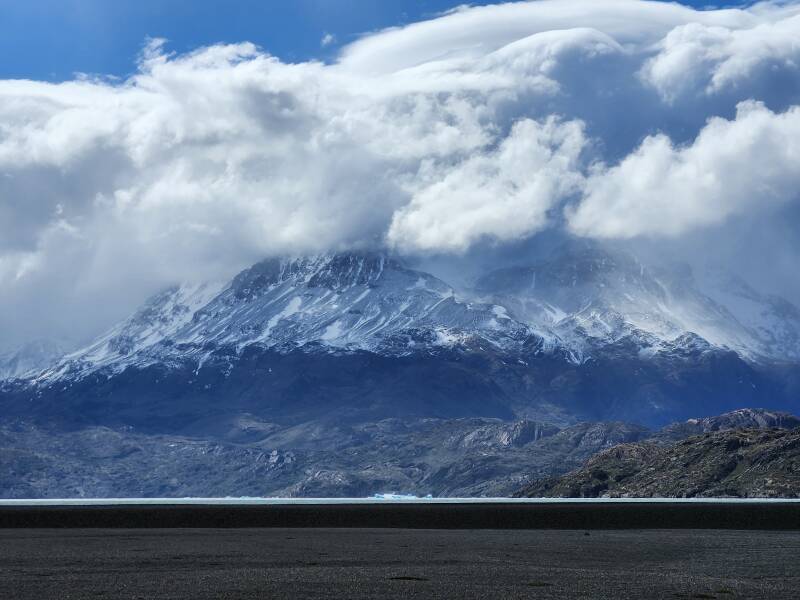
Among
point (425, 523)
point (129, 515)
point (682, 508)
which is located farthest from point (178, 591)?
point (682, 508)

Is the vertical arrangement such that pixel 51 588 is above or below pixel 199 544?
above

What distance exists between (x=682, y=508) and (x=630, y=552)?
90.7 m

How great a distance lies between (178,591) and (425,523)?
9795 cm

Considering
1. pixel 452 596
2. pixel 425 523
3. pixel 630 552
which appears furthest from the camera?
pixel 425 523

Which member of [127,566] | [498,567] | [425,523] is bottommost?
[425,523]

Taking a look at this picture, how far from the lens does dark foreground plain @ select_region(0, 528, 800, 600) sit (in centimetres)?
5841

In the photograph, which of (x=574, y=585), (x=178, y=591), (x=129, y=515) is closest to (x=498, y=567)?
(x=574, y=585)

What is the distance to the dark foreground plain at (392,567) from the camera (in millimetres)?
58406

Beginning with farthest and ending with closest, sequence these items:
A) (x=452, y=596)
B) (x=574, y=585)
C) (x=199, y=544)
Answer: (x=199, y=544), (x=574, y=585), (x=452, y=596)

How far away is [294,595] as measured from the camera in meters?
56.5

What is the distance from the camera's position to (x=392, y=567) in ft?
239

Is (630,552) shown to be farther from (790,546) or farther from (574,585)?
(574,585)

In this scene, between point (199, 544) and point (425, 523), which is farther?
point (425, 523)

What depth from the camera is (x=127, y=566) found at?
7262 centimetres
